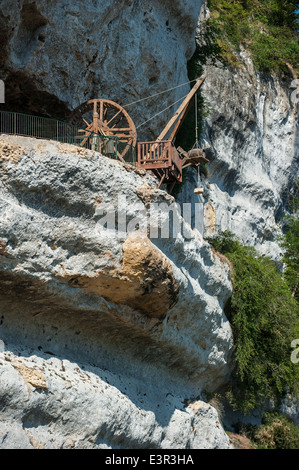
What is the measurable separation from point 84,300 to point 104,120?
19.0ft

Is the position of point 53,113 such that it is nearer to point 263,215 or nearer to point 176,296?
point 176,296

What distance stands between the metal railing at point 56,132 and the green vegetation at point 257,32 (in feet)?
35.9

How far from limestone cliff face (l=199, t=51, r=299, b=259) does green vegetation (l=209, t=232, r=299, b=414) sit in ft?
11.9

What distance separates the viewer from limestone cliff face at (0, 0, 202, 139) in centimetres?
1692

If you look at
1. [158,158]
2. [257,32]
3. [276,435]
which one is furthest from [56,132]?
[257,32]

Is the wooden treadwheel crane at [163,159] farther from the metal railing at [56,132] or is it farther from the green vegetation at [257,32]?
the green vegetation at [257,32]

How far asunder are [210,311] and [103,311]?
15.3 ft

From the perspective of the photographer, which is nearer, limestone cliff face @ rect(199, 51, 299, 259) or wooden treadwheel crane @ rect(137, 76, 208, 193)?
wooden treadwheel crane @ rect(137, 76, 208, 193)

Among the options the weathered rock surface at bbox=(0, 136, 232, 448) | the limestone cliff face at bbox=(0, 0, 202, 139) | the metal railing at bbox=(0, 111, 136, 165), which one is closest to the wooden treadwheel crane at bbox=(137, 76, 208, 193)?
the metal railing at bbox=(0, 111, 136, 165)

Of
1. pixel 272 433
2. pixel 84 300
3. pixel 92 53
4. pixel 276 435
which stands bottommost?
pixel 276 435

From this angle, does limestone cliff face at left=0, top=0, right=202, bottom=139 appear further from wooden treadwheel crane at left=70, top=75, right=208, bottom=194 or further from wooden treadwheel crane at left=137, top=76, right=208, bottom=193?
wooden treadwheel crane at left=137, top=76, right=208, bottom=193

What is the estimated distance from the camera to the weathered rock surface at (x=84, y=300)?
506 inches

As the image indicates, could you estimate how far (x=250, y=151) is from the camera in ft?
89.3

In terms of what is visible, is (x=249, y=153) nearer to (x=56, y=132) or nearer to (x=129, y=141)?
(x=129, y=141)
